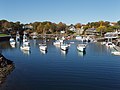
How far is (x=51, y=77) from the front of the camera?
45125 mm

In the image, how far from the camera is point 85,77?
45125mm

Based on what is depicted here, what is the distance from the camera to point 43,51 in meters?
90.4

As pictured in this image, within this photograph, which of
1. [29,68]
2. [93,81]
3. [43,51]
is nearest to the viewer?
[93,81]

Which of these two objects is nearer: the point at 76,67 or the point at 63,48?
the point at 76,67

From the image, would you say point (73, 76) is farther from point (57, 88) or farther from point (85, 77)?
point (57, 88)

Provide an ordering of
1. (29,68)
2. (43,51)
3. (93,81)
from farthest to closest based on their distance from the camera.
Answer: (43,51), (29,68), (93,81)

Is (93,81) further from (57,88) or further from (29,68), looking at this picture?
(29,68)

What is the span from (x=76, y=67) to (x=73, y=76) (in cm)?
991

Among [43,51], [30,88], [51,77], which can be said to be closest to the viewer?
[30,88]

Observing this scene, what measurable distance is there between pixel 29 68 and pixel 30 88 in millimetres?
17530

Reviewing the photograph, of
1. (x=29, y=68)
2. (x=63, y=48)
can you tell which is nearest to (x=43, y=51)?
(x=63, y=48)

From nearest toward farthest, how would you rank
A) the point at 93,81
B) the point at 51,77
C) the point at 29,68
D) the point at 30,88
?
the point at 30,88, the point at 93,81, the point at 51,77, the point at 29,68

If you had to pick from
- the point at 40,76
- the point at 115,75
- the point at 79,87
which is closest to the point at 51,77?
the point at 40,76

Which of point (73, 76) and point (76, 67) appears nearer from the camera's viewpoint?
point (73, 76)
